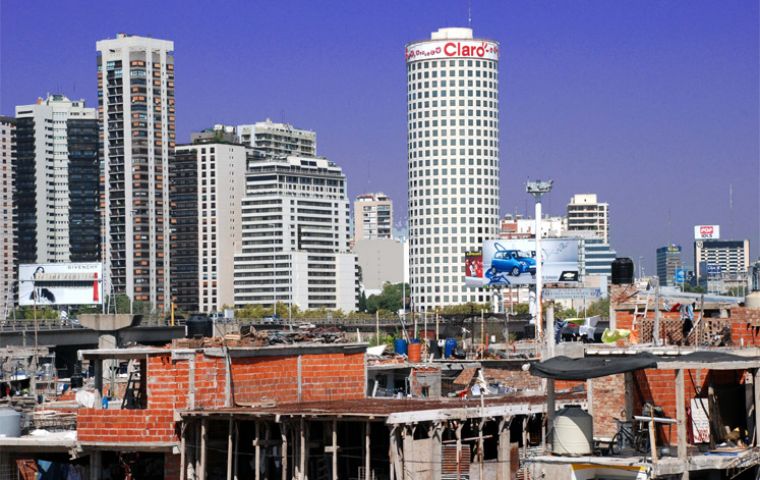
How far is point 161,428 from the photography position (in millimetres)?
28453

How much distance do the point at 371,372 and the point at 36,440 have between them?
11.3 meters

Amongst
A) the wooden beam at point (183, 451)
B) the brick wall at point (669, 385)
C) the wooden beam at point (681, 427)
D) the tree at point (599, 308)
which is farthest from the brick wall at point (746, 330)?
the tree at point (599, 308)

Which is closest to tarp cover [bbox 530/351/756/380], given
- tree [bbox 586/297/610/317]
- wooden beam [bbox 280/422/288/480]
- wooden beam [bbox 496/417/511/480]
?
wooden beam [bbox 496/417/511/480]

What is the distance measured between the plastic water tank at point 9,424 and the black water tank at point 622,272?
1679 centimetres

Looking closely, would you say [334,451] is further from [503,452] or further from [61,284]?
[61,284]

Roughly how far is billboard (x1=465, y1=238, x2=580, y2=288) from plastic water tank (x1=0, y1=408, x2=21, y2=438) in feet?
288

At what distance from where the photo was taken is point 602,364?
22.9 metres

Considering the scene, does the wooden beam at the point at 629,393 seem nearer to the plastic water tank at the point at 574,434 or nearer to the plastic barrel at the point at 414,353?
the plastic water tank at the point at 574,434

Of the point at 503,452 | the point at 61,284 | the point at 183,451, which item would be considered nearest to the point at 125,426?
the point at 183,451

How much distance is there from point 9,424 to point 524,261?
88921 millimetres

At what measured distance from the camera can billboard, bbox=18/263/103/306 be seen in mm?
140375

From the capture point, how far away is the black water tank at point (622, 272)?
40625 mm

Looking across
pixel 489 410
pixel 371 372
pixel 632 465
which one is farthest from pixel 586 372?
pixel 371 372

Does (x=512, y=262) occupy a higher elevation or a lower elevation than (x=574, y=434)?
higher
